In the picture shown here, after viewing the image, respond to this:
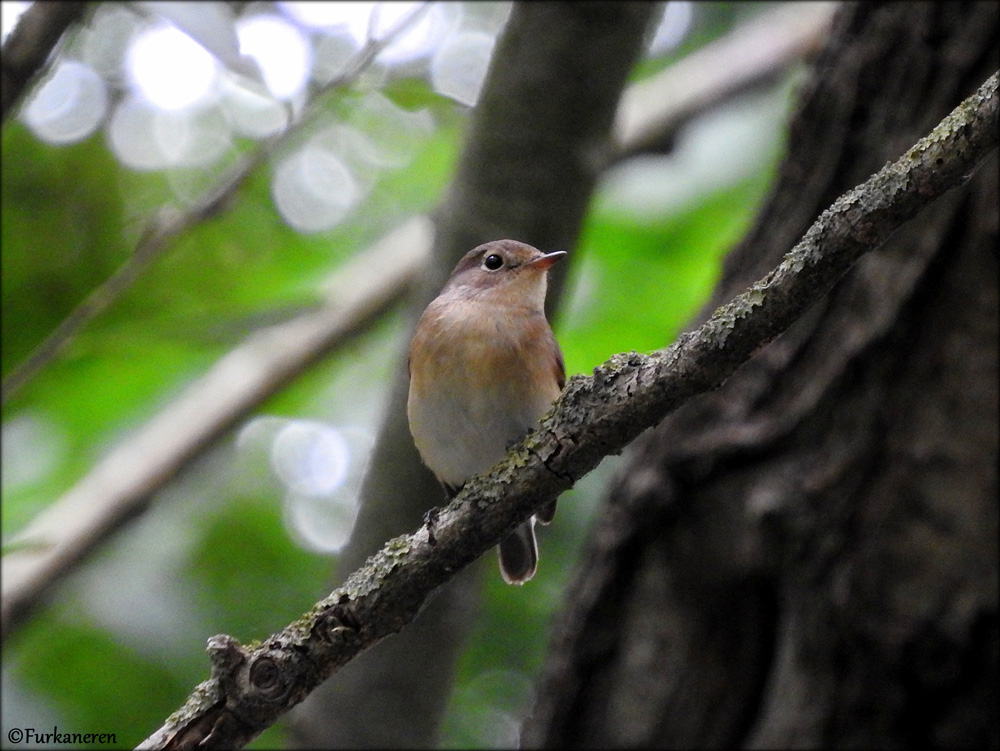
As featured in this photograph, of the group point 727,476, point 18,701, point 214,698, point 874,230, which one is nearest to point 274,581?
point 18,701

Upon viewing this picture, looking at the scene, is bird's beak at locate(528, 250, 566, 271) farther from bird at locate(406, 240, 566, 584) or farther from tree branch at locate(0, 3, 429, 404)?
tree branch at locate(0, 3, 429, 404)

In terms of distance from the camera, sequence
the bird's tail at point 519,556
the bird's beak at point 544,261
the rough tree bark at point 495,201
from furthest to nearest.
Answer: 1. the bird's tail at point 519,556
2. the rough tree bark at point 495,201
3. the bird's beak at point 544,261

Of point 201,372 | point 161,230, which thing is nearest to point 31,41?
point 161,230

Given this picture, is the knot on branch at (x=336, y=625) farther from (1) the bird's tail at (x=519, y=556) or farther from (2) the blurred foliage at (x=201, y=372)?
(1) the bird's tail at (x=519, y=556)

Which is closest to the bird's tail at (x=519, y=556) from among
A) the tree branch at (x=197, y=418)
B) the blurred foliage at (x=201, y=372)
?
the blurred foliage at (x=201, y=372)

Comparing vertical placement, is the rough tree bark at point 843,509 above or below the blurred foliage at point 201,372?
below

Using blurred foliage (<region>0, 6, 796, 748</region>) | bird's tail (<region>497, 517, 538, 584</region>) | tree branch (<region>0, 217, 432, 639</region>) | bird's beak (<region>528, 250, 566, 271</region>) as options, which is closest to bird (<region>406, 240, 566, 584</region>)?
bird's beak (<region>528, 250, 566, 271</region>)
